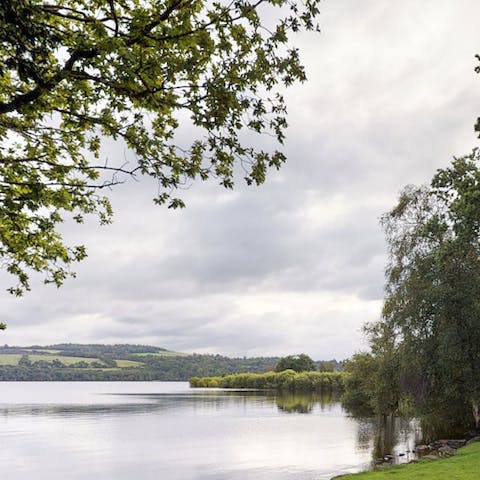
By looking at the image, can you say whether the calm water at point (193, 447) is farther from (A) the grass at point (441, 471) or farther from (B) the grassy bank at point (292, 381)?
(B) the grassy bank at point (292, 381)

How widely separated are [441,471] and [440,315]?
1379 cm

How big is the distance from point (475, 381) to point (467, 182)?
14.4m

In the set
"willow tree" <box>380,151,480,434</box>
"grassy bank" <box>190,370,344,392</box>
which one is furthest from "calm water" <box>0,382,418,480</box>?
"grassy bank" <box>190,370,344,392</box>

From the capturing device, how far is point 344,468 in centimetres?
3453

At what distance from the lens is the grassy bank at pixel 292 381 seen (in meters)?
143

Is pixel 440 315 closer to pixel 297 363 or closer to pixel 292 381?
pixel 292 381

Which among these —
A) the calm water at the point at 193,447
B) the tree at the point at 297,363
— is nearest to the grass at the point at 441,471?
the calm water at the point at 193,447

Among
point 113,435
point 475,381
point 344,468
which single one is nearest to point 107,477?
point 344,468

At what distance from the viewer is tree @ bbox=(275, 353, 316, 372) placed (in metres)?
187

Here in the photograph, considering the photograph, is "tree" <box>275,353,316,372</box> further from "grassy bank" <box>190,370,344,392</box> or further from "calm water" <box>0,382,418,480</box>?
"calm water" <box>0,382,418,480</box>

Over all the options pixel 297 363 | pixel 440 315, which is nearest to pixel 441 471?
pixel 440 315

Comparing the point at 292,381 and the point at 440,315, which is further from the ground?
the point at 440,315

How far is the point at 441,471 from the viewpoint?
2311cm

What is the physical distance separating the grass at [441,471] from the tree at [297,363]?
162118 millimetres
